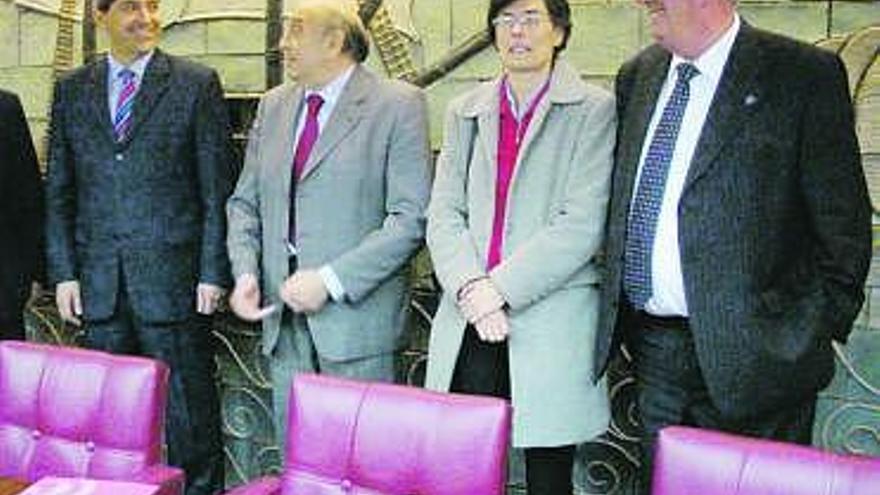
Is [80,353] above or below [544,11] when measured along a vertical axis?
below

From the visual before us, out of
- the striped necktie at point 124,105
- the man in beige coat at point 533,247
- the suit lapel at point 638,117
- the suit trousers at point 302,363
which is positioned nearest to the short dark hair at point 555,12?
the man in beige coat at point 533,247

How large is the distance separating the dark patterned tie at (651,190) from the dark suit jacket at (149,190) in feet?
4.42

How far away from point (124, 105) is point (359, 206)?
0.87 meters

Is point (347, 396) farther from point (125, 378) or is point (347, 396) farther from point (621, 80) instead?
point (621, 80)

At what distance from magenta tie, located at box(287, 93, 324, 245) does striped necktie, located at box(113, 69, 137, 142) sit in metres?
0.58

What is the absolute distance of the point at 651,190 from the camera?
7.52 feet

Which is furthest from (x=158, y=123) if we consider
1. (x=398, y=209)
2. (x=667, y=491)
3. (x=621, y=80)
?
(x=667, y=491)

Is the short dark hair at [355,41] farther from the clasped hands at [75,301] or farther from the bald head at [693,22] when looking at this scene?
the bald head at [693,22]

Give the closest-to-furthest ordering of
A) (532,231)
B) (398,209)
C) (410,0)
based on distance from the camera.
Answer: (532,231) → (398,209) → (410,0)

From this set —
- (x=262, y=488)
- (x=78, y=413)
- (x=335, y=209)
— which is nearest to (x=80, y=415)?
(x=78, y=413)

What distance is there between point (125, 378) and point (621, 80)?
4.36 ft

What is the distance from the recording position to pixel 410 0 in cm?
335

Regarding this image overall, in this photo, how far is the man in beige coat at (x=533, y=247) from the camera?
8.05 ft

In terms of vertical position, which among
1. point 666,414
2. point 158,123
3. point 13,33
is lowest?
point 666,414
